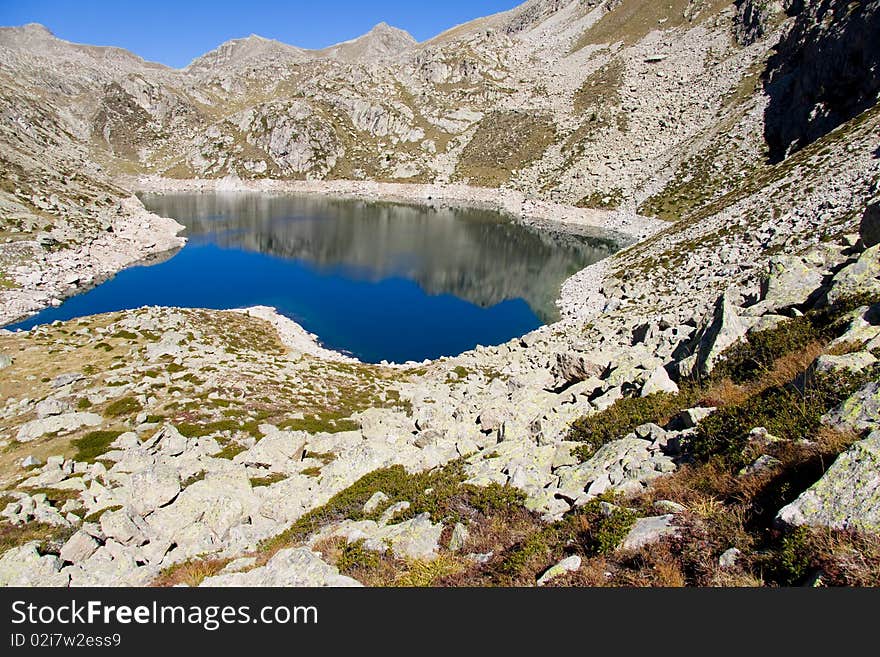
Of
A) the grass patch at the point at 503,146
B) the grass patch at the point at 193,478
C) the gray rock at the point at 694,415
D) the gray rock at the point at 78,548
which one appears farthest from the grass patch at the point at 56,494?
the grass patch at the point at 503,146

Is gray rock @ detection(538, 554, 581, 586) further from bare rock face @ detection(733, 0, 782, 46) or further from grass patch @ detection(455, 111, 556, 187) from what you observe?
bare rock face @ detection(733, 0, 782, 46)

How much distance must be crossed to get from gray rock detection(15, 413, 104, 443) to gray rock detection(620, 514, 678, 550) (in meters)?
26.5

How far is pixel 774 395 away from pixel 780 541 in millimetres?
4913

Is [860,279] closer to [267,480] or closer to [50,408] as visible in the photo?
[267,480]

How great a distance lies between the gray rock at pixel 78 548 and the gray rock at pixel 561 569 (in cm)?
1371

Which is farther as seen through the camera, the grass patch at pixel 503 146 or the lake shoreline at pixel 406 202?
the grass patch at pixel 503 146

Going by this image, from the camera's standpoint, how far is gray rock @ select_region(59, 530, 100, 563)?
13320 mm

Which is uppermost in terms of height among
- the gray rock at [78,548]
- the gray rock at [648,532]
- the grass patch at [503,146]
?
the grass patch at [503,146]

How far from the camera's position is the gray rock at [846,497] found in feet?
21.0

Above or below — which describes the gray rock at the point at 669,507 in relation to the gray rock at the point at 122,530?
above

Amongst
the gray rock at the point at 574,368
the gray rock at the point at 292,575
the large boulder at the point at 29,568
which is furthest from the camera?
the gray rock at the point at 574,368

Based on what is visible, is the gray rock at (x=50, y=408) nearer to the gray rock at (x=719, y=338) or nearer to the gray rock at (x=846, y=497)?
the gray rock at (x=719, y=338)

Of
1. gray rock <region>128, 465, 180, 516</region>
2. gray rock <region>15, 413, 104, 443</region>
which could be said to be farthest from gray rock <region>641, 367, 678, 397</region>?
gray rock <region>15, 413, 104, 443</region>

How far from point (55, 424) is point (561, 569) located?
2683cm
